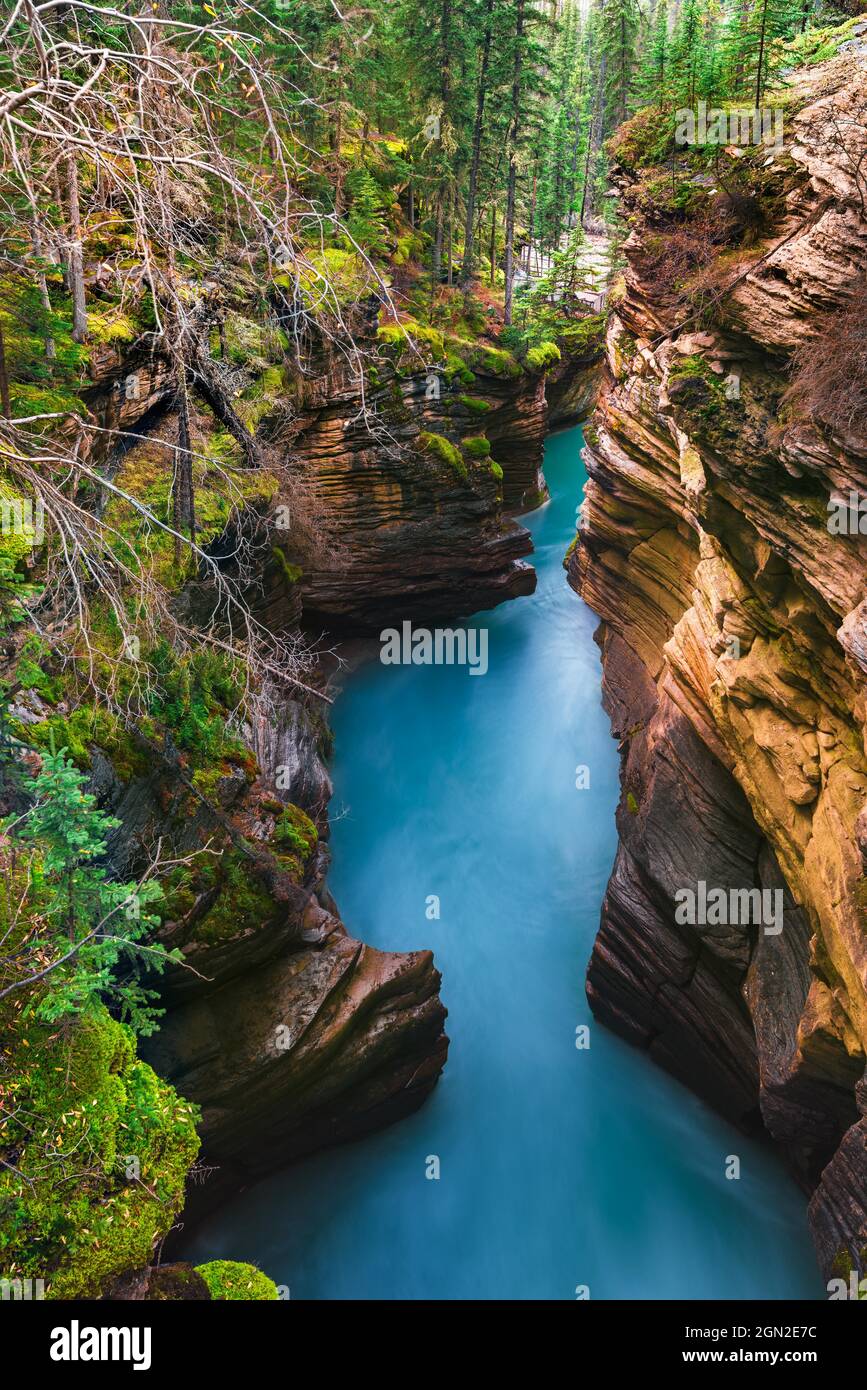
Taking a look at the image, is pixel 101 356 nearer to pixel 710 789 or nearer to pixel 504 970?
pixel 710 789

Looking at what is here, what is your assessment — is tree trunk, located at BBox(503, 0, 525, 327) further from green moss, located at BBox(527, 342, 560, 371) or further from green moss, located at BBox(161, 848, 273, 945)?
green moss, located at BBox(161, 848, 273, 945)

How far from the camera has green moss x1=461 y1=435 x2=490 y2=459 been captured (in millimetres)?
17938

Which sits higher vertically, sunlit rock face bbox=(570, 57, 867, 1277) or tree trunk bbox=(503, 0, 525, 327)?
tree trunk bbox=(503, 0, 525, 327)

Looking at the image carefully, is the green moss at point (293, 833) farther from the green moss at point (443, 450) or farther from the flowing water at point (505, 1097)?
the green moss at point (443, 450)

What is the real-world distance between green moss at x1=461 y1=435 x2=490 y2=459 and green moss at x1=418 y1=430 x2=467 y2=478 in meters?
0.29

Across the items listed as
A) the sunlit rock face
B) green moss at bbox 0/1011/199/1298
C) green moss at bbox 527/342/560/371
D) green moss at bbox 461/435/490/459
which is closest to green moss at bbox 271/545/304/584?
green moss at bbox 461/435/490/459

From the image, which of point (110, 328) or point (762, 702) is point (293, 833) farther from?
point (110, 328)

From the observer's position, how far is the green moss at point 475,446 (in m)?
17.9

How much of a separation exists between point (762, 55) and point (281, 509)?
9286 millimetres

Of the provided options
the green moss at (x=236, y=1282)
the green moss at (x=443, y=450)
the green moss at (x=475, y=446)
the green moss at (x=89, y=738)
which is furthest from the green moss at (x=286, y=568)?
the green moss at (x=236, y=1282)

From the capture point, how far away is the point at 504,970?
50.0 feet

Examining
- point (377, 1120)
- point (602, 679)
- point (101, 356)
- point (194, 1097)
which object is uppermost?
point (101, 356)

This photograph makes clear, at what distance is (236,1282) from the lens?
6.28 meters
